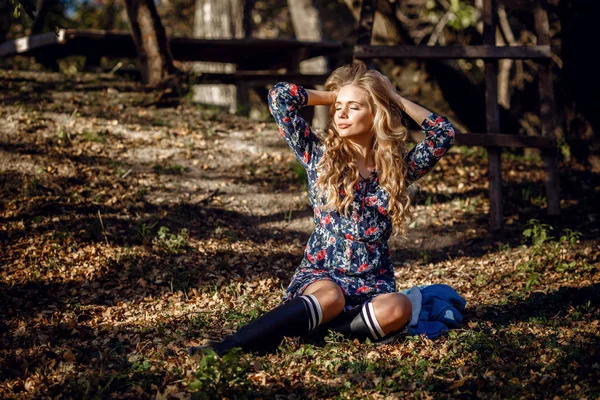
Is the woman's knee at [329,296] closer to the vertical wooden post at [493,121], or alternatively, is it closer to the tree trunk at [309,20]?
the vertical wooden post at [493,121]

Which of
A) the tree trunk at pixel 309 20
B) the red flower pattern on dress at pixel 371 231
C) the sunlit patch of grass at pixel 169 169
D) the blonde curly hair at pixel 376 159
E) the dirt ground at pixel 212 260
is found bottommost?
the dirt ground at pixel 212 260

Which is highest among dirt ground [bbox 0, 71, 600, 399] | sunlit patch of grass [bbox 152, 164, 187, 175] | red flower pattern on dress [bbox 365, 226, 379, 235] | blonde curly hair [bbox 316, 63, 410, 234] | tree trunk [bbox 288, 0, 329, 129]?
tree trunk [bbox 288, 0, 329, 129]

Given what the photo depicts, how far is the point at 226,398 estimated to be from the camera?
323cm

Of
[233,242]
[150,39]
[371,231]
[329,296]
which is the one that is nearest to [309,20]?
[150,39]

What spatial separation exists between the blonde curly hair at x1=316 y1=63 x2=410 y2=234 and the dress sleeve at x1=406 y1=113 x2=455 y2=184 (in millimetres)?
98

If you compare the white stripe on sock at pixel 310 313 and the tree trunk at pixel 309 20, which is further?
the tree trunk at pixel 309 20

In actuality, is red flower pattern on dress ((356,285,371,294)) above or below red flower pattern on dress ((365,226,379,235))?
below

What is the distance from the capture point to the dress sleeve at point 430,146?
13.6 feet

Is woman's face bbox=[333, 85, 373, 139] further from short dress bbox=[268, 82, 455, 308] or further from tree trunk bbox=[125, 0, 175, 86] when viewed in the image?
tree trunk bbox=[125, 0, 175, 86]

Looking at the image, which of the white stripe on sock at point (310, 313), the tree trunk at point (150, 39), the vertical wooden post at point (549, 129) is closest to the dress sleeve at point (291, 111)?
the white stripe on sock at point (310, 313)

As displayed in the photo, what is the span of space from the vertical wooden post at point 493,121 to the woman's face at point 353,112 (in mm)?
3067

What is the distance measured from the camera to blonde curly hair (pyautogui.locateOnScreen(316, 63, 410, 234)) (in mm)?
4078

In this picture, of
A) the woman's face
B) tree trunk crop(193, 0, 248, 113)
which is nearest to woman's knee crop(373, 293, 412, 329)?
the woman's face

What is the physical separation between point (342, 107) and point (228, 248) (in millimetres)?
2352
